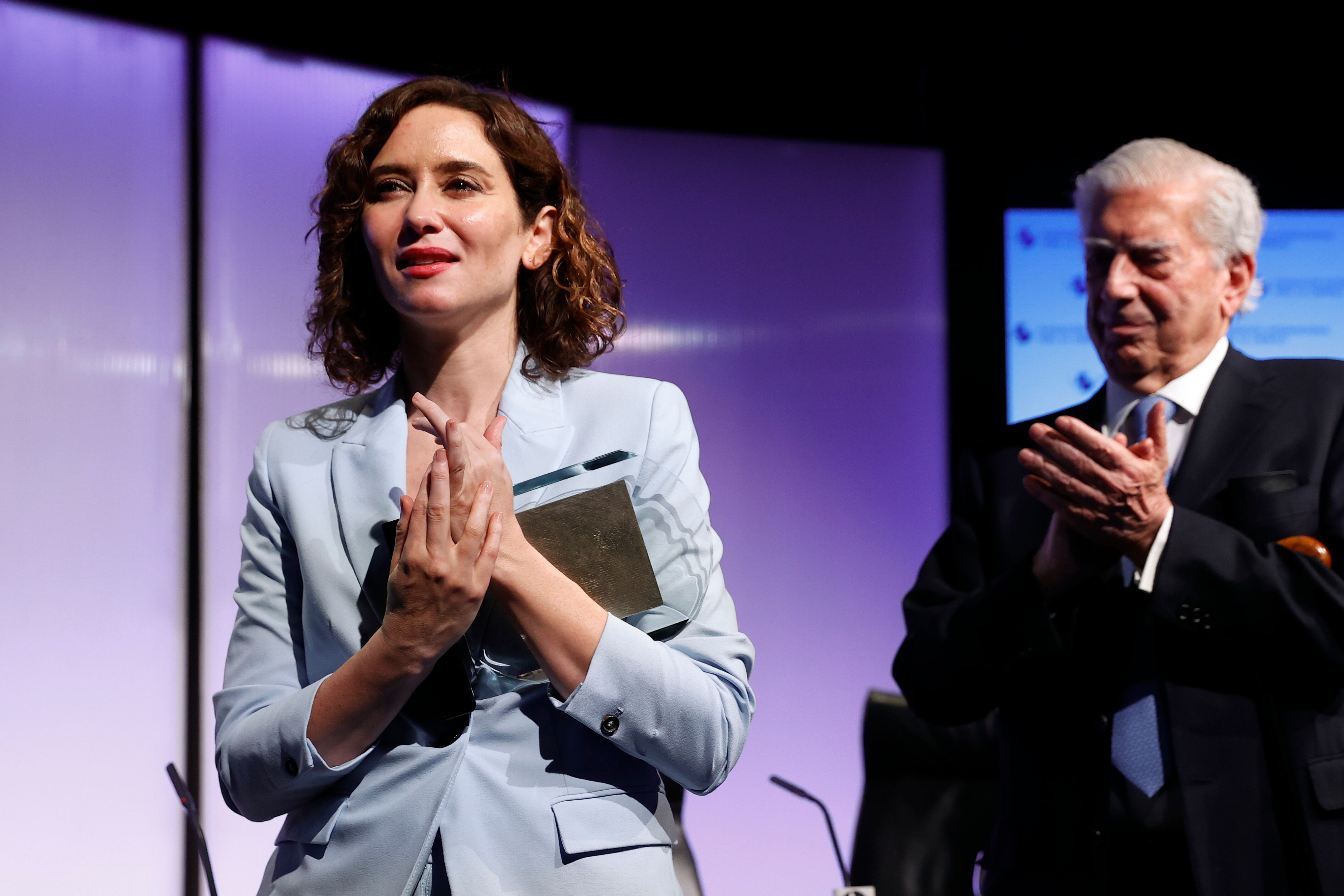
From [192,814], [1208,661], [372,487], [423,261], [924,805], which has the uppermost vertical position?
[423,261]

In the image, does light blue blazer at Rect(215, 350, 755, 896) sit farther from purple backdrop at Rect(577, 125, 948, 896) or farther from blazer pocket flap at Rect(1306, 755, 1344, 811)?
purple backdrop at Rect(577, 125, 948, 896)

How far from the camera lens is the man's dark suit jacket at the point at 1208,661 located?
182cm

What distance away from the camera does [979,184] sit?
179 inches

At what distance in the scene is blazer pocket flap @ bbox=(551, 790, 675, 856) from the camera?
1307mm

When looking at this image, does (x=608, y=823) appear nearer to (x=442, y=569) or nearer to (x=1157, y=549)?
(x=442, y=569)

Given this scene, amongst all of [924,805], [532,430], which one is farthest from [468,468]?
[924,805]

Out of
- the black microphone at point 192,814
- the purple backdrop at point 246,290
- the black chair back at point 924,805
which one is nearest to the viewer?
the black microphone at point 192,814

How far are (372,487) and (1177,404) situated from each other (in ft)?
4.77

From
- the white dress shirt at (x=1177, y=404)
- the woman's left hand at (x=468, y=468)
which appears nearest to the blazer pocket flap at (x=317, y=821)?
the woman's left hand at (x=468, y=468)

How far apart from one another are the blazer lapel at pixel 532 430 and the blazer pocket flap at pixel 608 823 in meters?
0.35

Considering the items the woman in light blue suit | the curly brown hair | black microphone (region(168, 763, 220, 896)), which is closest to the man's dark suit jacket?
the woman in light blue suit

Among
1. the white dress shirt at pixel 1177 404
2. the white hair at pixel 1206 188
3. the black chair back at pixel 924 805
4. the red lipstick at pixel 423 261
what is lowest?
the black chair back at pixel 924 805

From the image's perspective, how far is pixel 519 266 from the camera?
1734 millimetres

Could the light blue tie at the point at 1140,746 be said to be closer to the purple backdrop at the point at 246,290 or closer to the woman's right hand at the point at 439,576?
the woman's right hand at the point at 439,576
